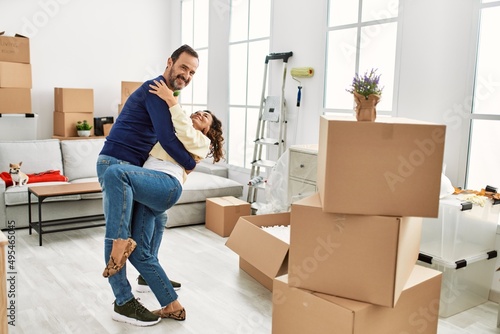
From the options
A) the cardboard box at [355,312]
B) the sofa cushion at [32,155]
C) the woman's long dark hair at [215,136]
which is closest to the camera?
the cardboard box at [355,312]

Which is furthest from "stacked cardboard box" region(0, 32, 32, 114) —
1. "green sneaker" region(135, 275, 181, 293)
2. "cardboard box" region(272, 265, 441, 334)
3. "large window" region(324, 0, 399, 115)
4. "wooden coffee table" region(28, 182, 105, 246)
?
"cardboard box" region(272, 265, 441, 334)

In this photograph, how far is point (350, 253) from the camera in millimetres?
1869

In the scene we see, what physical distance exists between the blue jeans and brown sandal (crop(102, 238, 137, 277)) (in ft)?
0.11

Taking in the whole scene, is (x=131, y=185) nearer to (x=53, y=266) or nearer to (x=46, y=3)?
(x=53, y=266)

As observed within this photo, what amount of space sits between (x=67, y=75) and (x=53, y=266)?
124 inches

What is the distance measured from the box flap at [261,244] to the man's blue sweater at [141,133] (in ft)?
2.42

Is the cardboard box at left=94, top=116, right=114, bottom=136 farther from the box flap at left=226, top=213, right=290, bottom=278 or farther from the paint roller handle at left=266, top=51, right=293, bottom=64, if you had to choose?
the box flap at left=226, top=213, right=290, bottom=278

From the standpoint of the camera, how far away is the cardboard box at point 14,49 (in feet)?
16.2

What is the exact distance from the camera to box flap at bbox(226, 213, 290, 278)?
2.83 meters

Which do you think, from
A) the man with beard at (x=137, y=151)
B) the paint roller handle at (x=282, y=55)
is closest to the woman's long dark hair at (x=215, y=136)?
the man with beard at (x=137, y=151)

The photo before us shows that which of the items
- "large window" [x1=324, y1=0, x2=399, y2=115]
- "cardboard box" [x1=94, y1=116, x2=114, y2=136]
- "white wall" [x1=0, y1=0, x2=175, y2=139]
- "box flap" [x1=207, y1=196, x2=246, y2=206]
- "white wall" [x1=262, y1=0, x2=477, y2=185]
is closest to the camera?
"white wall" [x1=262, y1=0, x2=477, y2=185]

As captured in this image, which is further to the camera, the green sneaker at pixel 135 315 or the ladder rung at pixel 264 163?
the ladder rung at pixel 264 163

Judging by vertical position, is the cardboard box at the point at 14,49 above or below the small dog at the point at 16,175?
above

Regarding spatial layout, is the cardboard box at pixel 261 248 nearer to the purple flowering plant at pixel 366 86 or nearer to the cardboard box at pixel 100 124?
the purple flowering plant at pixel 366 86
